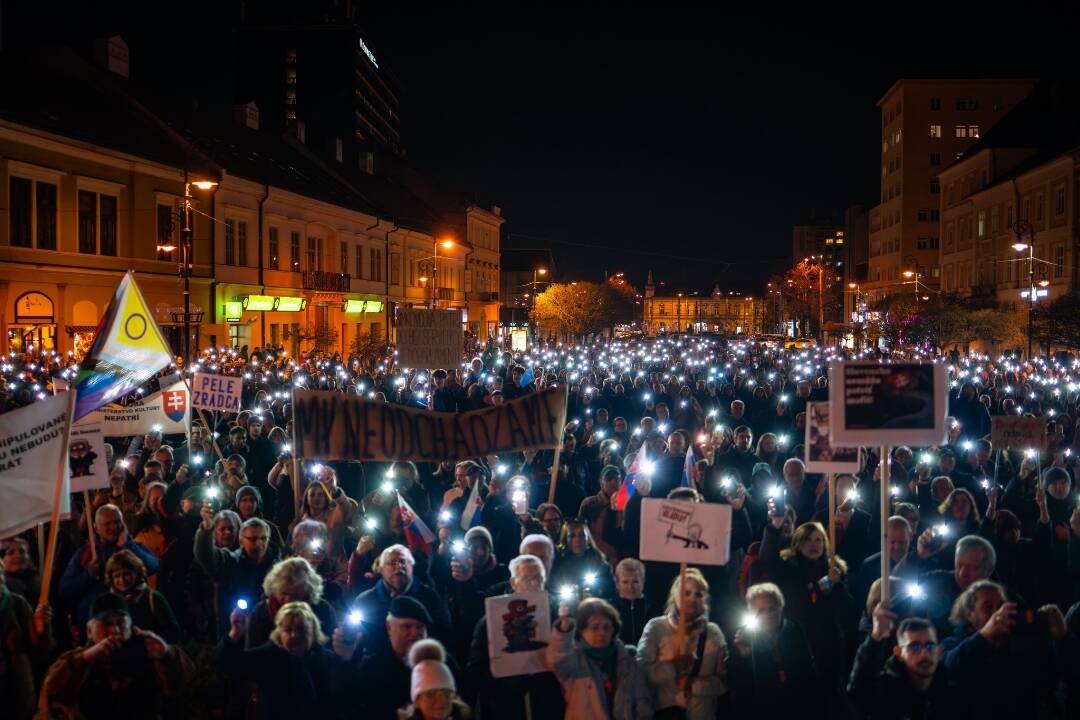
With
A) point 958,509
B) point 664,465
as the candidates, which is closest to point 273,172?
point 664,465

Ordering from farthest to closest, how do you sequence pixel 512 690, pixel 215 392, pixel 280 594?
pixel 215 392, pixel 280 594, pixel 512 690

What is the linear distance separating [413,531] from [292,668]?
10.4 feet

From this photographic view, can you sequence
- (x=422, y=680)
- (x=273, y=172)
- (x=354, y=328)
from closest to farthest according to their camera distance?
(x=422, y=680) → (x=273, y=172) → (x=354, y=328)

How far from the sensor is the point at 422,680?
4.93m

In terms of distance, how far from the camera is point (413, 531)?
8.80 m

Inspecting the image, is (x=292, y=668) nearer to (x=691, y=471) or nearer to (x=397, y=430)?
(x=397, y=430)

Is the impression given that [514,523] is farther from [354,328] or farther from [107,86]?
[354,328]

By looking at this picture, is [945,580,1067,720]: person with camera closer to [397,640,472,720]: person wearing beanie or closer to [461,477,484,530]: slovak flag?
[397,640,472,720]: person wearing beanie

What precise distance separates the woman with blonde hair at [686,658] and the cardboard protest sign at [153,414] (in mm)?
7757

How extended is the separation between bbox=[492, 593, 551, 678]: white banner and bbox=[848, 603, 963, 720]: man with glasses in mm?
1763

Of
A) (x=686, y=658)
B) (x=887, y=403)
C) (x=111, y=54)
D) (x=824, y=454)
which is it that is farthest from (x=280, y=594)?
(x=111, y=54)

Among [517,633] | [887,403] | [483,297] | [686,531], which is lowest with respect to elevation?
[517,633]

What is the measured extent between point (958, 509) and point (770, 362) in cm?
2834

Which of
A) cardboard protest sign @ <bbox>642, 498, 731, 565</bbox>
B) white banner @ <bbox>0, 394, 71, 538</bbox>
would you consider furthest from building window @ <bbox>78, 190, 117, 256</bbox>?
cardboard protest sign @ <bbox>642, 498, 731, 565</bbox>
